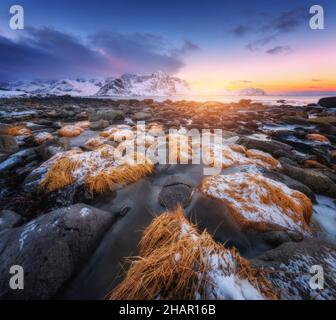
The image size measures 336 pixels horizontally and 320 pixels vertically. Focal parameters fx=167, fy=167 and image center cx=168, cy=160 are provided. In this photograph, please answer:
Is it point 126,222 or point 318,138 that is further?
point 318,138

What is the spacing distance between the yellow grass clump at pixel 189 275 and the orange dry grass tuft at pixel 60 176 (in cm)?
232

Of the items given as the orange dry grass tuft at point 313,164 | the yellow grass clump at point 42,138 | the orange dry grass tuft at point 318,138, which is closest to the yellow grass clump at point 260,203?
the orange dry grass tuft at point 313,164

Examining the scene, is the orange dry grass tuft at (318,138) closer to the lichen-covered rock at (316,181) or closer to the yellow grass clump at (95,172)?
the lichen-covered rock at (316,181)

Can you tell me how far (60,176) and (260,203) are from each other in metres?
3.58

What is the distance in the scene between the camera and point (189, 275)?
4.74ft

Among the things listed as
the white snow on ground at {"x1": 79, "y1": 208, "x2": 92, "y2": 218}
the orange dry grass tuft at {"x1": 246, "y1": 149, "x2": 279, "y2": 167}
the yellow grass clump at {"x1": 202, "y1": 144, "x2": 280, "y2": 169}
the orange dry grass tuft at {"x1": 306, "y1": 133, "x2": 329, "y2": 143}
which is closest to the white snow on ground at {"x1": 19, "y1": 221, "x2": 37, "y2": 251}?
the white snow on ground at {"x1": 79, "y1": 208, "x2": 92, "y2": 218}

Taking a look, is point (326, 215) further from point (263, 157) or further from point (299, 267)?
point (299, 267)

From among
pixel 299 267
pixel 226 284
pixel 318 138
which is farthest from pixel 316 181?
pixel 318 138

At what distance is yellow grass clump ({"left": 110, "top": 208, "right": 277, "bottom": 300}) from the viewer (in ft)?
4.60

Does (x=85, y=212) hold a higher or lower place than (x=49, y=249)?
higher

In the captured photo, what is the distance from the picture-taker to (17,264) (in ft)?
5.55

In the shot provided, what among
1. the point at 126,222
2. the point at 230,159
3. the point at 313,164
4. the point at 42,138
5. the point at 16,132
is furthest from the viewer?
the point at 16,132
